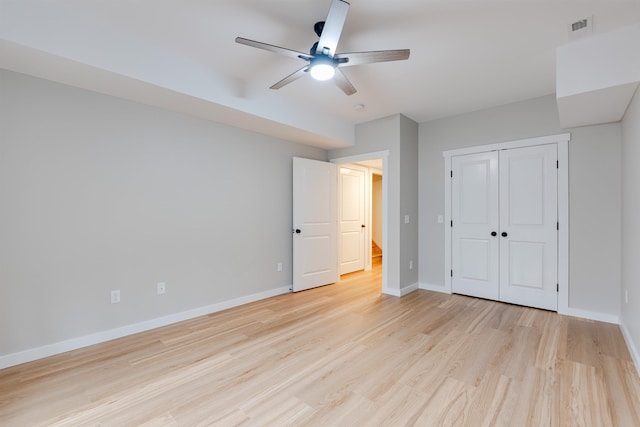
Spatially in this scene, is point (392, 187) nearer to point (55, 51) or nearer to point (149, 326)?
point (149, 326)

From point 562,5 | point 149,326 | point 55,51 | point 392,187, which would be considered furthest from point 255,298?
point 562,5

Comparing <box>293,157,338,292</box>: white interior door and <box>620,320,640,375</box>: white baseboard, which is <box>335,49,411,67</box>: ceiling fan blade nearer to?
<box>293,157,338,292</box>: white interior door

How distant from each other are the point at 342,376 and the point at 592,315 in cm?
302

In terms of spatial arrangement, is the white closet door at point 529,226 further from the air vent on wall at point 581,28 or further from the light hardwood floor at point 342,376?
the air vent on wall at point 581,28

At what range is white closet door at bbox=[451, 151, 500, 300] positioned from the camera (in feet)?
13.0

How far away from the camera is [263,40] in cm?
248

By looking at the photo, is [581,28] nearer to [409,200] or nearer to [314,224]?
[409,200]

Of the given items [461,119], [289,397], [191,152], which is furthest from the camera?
[461,119]

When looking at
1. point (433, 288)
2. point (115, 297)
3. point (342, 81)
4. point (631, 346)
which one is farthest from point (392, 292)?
point (115, 297)

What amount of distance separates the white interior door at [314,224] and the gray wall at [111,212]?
63 centimetres

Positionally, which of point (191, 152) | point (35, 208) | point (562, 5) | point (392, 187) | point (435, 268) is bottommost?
point (435, 268)

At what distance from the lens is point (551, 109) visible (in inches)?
138

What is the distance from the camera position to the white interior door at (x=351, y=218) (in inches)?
222

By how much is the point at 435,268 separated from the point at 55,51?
4.78m
